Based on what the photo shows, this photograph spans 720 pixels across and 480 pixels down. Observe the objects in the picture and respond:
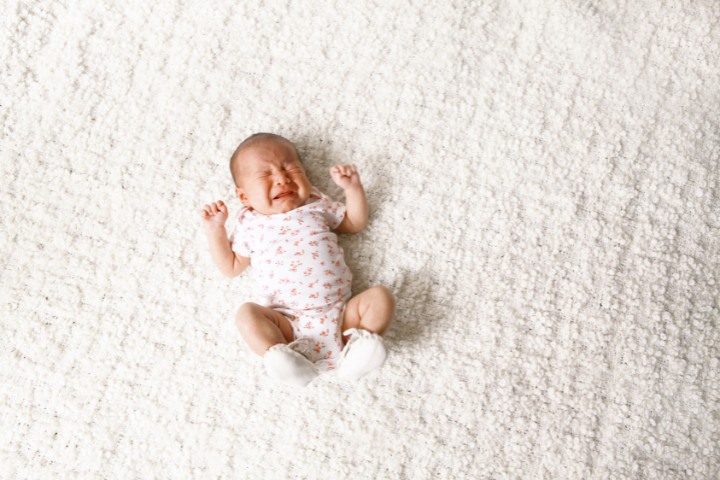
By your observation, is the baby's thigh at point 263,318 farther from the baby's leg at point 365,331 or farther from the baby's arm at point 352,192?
the baby's arm at point 352,192

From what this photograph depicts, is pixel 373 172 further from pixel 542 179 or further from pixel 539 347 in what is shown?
pixel 539 347

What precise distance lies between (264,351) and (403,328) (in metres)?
0.28

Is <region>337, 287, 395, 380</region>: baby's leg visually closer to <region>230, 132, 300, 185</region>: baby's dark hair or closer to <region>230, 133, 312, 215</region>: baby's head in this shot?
<region>230, 133, 312, 215</region>: baby's head

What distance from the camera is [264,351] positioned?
115cm

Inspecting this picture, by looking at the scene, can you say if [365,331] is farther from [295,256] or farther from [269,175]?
[269,175]

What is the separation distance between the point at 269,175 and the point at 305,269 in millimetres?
196

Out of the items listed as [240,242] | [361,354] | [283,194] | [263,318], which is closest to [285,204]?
[283,194]

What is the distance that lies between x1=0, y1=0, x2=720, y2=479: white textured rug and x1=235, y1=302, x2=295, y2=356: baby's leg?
0.11 metres

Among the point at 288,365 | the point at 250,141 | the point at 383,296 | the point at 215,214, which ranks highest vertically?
the point at 250,141

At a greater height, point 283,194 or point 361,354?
point 283,194

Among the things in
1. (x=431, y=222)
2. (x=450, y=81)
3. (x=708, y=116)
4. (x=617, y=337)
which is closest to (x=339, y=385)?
(x=431, y=222)

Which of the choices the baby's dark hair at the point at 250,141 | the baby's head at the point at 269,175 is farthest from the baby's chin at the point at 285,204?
the baby's dark hair at the point at 250,141

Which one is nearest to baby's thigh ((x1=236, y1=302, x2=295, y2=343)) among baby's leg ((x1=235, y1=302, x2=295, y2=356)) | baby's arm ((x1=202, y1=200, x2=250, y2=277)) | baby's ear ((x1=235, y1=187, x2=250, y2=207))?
baby's leg ((x1=235, y1=302, x2=295, y2=356))

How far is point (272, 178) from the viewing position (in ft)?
4.03
